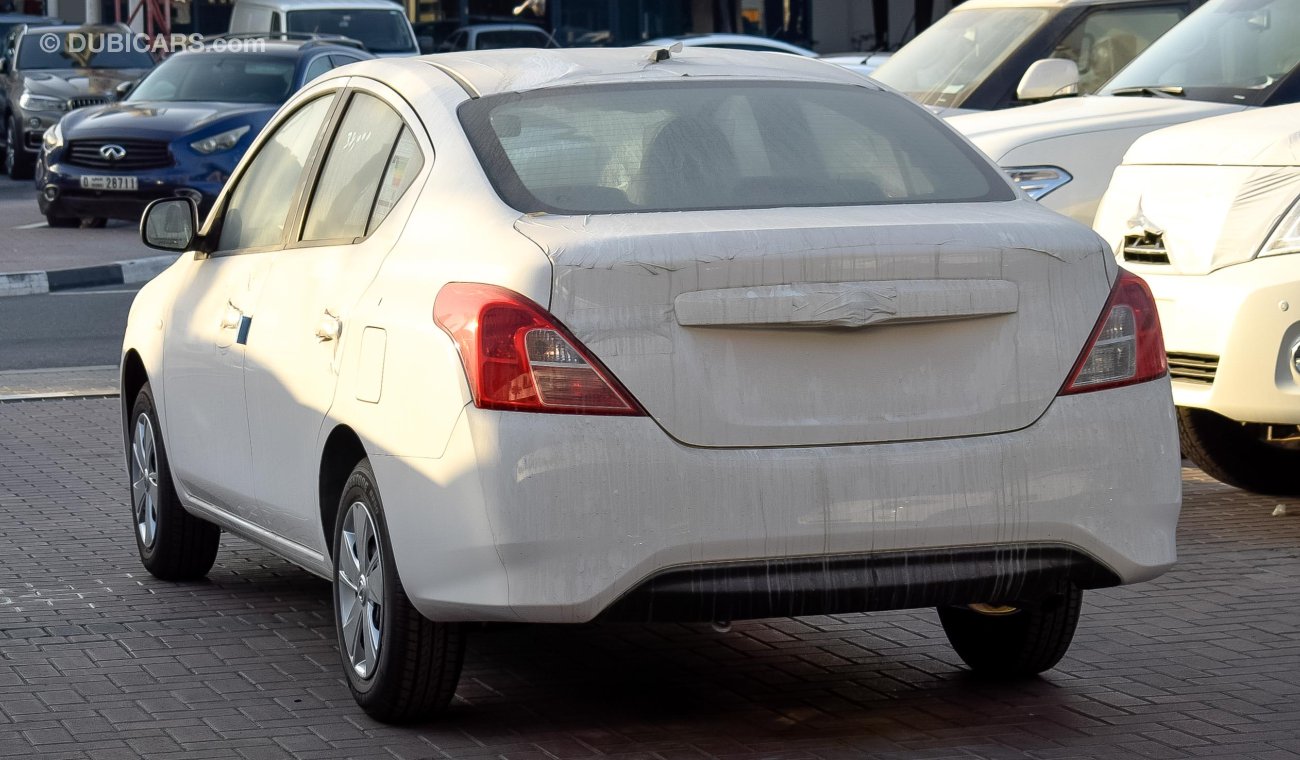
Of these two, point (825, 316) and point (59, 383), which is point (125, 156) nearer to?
point (59, 383)

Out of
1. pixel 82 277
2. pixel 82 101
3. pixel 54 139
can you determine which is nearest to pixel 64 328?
pixel 82 277

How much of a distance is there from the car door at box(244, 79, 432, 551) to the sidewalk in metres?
5.81

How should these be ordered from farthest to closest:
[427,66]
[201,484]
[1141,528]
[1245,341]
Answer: [1245,341]
[201,484]
[427,66]
[1141,528]

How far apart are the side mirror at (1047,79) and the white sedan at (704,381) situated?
528cm

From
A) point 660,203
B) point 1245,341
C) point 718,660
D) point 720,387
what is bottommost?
point 718,660

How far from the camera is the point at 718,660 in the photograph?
19.1 ft

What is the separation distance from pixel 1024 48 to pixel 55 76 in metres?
17.0

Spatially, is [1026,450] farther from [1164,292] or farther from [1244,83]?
[1244,83]

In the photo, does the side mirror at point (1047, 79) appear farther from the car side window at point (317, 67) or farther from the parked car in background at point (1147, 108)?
the car side window at point (317, 67)

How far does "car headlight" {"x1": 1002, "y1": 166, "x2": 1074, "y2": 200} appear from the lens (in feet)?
30.9

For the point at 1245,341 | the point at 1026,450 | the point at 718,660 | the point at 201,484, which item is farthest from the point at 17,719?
the point at 1245,341

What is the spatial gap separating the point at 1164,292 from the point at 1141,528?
2.71 meters

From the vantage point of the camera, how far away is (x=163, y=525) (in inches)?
271

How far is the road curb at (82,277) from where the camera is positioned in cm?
1636
